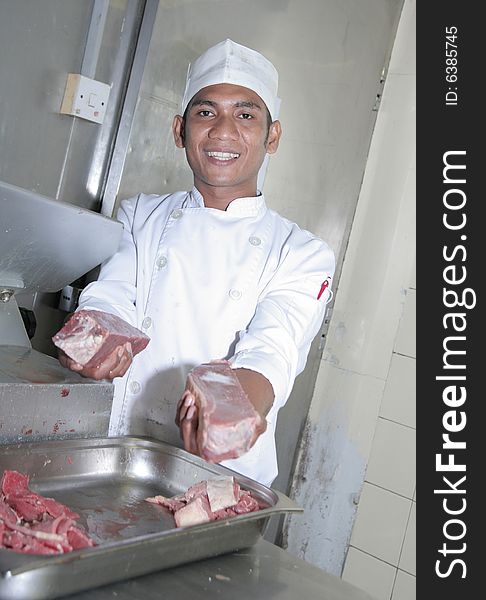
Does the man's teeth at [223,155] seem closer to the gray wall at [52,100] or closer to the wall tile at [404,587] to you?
the gray wall at [52,100]

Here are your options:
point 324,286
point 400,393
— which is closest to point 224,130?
point 324,286

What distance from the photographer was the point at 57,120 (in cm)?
213

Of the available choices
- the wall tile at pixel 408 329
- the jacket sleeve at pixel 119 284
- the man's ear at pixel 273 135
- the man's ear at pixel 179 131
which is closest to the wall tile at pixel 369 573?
the wall tile at pixel 408 329

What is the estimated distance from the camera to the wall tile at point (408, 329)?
3172 millimetres

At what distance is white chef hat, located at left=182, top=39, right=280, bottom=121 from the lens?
201 cm

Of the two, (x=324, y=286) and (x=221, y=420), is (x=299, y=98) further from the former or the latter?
(x=221, y=420)

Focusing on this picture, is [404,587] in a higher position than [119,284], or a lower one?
lower

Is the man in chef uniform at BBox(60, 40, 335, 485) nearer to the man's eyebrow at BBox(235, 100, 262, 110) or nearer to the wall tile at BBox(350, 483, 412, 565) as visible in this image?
the man's eyebrow at BBox(235, 100, 262, 110)

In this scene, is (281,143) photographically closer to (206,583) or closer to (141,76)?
(141,76)

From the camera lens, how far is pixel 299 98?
2896 millimetres

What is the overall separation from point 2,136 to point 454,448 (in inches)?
83.1

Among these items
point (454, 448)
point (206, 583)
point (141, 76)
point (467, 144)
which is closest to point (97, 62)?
point (141, 76)

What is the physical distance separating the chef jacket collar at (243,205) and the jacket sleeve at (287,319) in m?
0.16

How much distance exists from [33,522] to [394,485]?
222 cm
